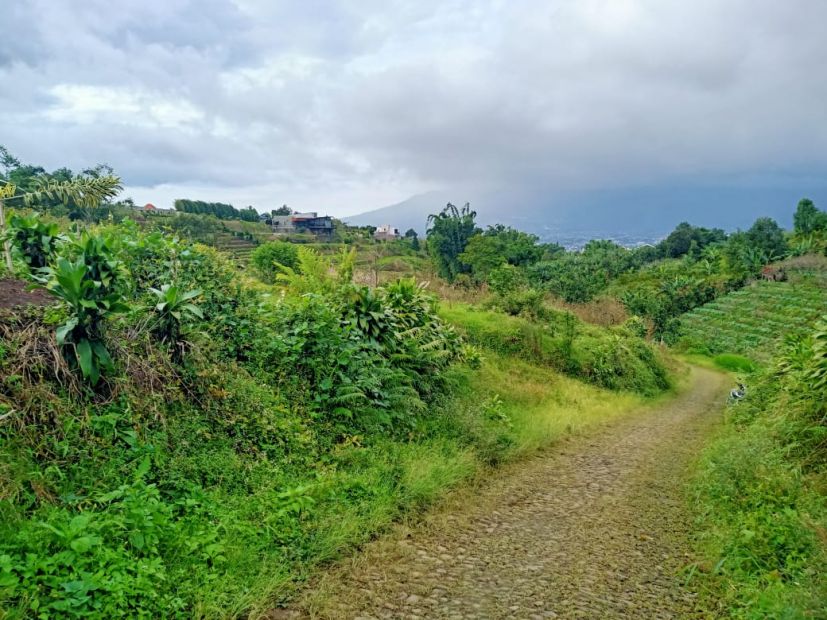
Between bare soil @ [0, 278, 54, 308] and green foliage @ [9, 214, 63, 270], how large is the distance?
685 millimetres

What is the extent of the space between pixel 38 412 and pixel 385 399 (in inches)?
159

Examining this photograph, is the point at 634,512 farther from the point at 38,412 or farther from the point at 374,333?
the point at 38,412

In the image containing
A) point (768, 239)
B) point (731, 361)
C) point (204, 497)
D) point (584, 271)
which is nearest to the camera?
point (204, 497)

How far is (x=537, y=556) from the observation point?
480 centimetres

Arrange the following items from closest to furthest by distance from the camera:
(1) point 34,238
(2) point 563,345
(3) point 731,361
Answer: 1. (1) point 34,238
2. (2) point 563,345
3. (3) point 731,361

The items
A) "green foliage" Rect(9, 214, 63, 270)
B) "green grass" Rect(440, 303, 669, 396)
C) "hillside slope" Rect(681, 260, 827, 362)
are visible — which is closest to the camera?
"green foliage" Rect(9, 214, 63, 270)

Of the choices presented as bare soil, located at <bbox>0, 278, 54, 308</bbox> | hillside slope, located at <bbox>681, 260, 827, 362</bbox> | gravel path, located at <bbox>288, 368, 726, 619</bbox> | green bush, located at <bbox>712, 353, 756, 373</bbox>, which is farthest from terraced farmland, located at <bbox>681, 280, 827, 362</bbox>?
bare soil, located at <bbox>0, 278, 54, 308</bbox>

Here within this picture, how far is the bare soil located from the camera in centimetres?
512

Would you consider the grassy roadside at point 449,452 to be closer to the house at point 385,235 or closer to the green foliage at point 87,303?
the green foliage at point 87,303

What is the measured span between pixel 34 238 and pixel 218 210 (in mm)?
82370

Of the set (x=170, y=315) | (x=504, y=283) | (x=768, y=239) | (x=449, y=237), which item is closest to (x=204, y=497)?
(x=170, y=315)

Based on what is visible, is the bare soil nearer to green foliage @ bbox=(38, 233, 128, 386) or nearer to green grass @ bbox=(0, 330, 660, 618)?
green foliage @ bbox=(38, 233, 128, 386)

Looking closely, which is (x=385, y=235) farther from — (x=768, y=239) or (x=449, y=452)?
(x=449, y=452)

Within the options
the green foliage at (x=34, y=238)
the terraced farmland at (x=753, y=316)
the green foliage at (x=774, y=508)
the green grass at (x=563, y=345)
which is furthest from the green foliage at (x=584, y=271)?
the green foliage at (x=34, y=238)
